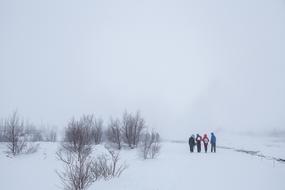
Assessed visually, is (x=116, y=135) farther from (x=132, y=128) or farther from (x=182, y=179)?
(x=182, y=179)

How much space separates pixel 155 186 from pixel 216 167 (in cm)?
487

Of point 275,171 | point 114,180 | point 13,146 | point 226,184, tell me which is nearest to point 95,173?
point 114,180

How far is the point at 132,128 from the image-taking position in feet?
101

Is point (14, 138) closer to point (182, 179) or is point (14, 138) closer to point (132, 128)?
point (132, 128)

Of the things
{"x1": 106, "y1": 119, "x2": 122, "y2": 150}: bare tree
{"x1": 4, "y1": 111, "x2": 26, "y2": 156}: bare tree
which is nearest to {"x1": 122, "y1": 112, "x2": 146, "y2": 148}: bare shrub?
{"x1": 106, "y1": 119, "x2": 122, "y2": 150}: bare tree

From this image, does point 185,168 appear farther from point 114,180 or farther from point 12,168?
point 12,168

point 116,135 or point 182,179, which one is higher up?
point 116,135

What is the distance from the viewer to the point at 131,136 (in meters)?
30.0

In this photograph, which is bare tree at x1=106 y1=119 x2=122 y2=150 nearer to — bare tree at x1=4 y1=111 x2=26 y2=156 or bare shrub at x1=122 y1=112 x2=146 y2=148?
bare shrub at x1=122 y1=112 x2=146 y2=148


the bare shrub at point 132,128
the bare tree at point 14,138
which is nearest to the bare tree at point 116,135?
the bare shrub at point 132,128

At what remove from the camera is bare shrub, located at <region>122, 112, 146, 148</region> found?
29984mm

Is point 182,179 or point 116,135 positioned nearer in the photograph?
point 182,179

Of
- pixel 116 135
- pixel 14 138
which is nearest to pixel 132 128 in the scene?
pixel 116 135

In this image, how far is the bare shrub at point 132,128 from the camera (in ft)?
98.4
